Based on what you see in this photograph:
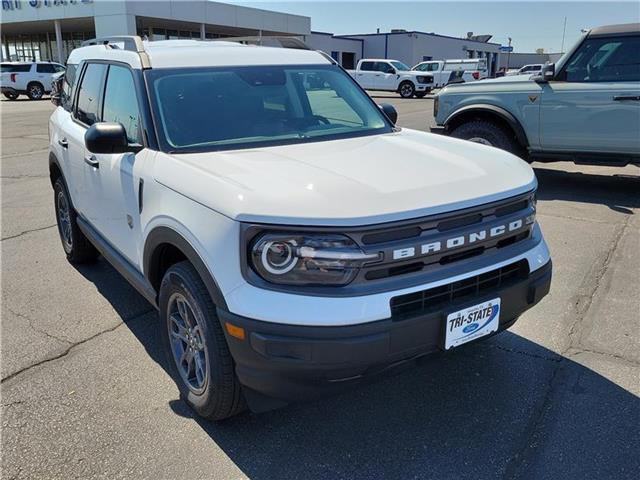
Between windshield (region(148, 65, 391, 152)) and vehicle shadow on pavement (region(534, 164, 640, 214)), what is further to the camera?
vehicle shadow on pavement (region(534, 164, 640, 214))

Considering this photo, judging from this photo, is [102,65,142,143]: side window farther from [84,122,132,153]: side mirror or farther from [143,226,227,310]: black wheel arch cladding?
[143,226,227,310]: black wheel arch cladding

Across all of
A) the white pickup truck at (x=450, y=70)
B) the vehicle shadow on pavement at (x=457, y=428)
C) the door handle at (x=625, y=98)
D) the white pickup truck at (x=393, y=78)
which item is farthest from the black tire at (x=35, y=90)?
the vehicle shadow on pavement at (x=457, y=428)

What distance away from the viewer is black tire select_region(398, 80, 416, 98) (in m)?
30.4

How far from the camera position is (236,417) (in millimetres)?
2898

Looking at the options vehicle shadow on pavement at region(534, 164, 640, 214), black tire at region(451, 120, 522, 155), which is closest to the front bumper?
vehicle shadow on pavement at region(534, 164, 640, 214)

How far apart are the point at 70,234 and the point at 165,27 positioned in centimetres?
4106

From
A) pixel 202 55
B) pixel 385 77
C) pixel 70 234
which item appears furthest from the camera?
pixel 385 77

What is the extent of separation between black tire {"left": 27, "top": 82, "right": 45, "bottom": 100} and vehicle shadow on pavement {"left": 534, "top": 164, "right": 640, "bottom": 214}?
89.6 feet

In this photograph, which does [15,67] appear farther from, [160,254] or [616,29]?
[160,254]

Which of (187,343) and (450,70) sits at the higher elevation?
(450,70)

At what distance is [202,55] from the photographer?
11.9 ft

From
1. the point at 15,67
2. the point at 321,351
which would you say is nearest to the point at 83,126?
the point at 321,351

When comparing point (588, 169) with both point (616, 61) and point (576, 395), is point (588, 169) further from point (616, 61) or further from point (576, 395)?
point (576, 395)

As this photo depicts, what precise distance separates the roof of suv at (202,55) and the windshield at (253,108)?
62 millimetres
